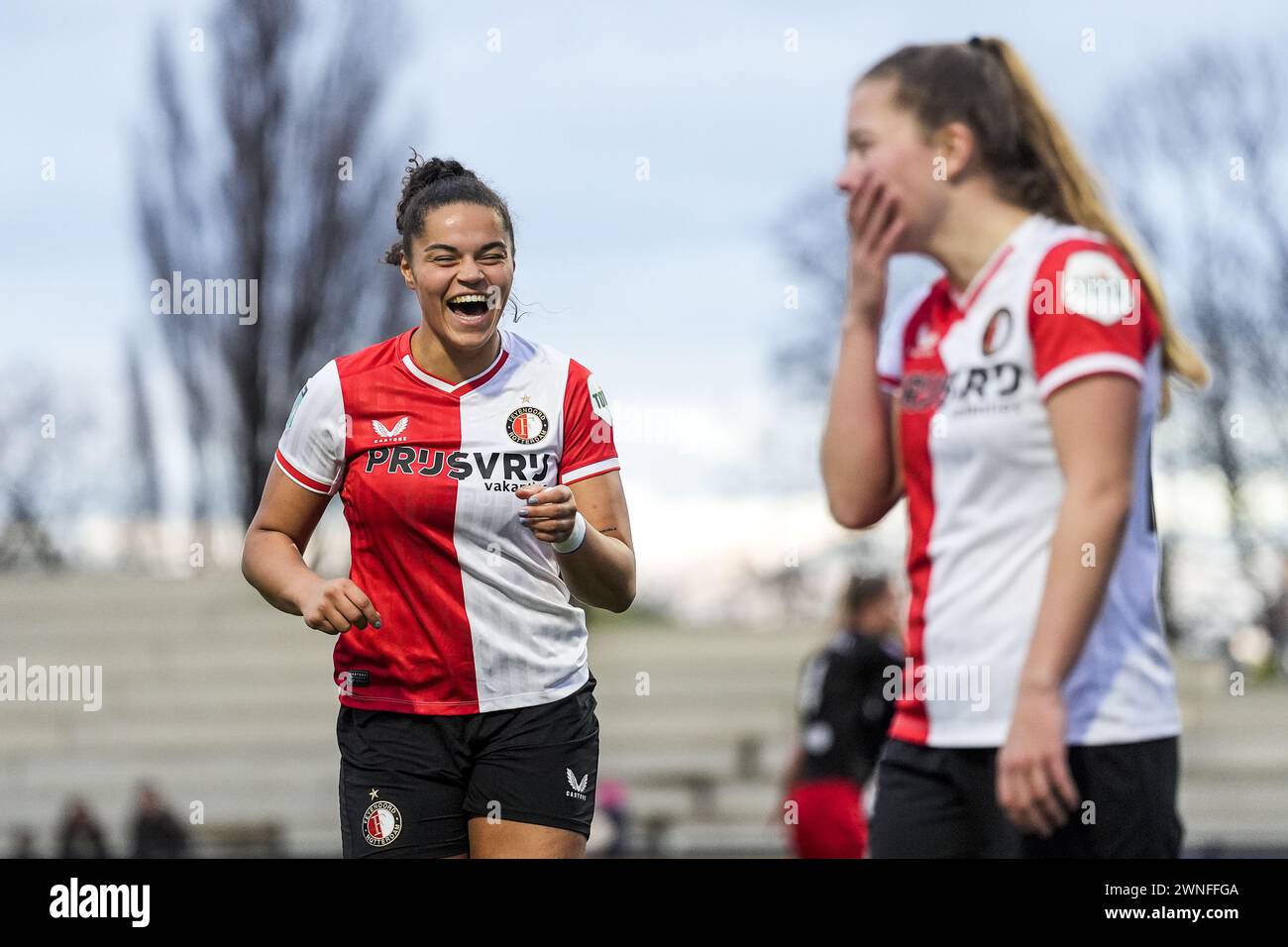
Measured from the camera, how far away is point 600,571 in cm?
330

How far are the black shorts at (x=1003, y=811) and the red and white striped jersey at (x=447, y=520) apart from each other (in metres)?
0.99

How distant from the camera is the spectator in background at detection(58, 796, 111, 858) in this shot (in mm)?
11352

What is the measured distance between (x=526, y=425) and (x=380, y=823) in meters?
0.91

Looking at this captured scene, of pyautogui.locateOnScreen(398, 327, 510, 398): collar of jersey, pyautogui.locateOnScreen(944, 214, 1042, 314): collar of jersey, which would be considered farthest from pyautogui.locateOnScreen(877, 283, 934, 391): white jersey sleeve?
pyautogui.locateOnScreen(398, 327, 510, 398): collar of jersey

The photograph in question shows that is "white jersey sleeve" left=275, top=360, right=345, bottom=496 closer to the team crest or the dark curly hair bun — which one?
the dark curly hair bun

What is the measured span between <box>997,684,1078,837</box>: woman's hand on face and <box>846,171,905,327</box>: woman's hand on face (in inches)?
26.2

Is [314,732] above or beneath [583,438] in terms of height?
beneath

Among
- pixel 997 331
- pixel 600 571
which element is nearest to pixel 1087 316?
pixel 997 331

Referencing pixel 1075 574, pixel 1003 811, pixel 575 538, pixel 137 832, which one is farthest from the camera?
pixel 137 832

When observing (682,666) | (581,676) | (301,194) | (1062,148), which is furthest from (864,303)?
(301,194)

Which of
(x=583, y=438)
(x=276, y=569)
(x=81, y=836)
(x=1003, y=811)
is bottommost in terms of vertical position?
(x=81, y=836)

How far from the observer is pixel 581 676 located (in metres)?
3.44

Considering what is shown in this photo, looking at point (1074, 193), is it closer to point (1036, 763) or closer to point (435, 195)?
point (1036, 763)
